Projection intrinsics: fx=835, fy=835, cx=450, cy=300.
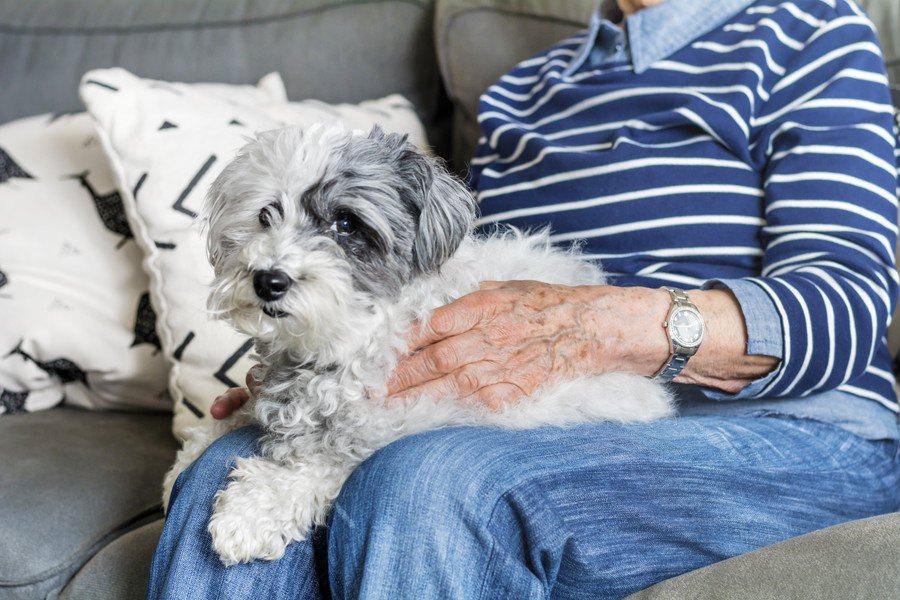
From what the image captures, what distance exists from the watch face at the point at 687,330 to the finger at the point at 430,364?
28cm

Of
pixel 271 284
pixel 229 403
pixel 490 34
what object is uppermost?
pixel 490 34

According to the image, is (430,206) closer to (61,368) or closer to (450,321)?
(450,321)

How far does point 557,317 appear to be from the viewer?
113 cm

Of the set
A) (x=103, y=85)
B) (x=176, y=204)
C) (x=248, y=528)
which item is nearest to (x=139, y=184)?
(x=176, y=204)

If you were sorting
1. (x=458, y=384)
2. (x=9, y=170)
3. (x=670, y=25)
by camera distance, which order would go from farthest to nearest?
(x=9, y=170), (x=670, y=25), (x=458, y=384)

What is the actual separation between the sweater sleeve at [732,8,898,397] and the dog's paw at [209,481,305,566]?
0.68 m

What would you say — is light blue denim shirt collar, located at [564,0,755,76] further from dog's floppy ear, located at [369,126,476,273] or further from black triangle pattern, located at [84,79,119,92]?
black triangle pattern, located at [84,79,119,92]

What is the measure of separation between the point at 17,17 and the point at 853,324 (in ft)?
6.97

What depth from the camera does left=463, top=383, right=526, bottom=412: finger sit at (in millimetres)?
1068

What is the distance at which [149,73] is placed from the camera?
6.79 ft

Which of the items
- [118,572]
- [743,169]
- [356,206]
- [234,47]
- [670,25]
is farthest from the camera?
[234,47]

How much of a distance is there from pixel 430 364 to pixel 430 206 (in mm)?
210

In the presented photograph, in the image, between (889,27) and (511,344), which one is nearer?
(511,344)

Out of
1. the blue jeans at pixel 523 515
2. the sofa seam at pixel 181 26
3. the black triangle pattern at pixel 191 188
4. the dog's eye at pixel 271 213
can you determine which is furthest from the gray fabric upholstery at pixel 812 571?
the sofa seam at pixel 181 26
